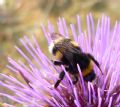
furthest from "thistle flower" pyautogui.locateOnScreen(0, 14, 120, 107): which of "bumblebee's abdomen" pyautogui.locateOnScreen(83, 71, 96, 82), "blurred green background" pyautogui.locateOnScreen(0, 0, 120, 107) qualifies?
"blurred green background" pyautogui.locateOnScreen(0, 0, 120, 107)

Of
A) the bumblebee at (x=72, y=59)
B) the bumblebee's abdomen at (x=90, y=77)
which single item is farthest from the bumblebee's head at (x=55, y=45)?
the bumblebee's abdomen at (x=90, y=77)

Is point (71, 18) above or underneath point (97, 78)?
above

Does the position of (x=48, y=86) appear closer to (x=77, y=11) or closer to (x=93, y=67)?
(x=93, y=67)

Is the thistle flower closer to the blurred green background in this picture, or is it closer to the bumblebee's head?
the bumblebee's head

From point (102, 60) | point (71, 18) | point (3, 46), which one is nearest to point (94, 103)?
point (102, 60)

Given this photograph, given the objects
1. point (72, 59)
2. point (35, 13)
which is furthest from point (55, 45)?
point (35, 13)

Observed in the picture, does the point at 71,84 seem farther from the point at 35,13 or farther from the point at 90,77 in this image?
the point at 35,13
